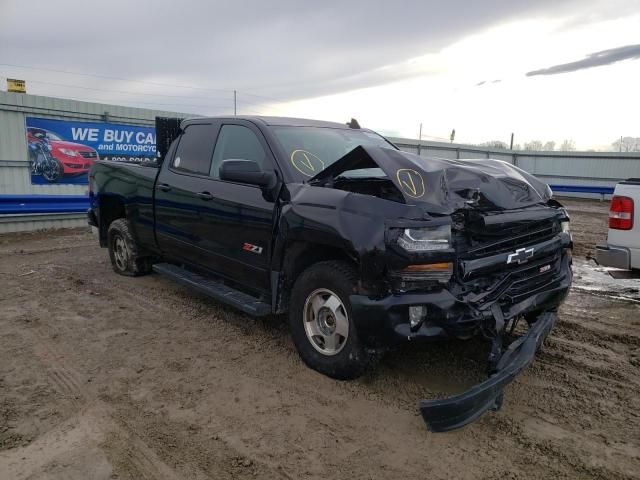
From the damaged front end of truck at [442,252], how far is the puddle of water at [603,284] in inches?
104

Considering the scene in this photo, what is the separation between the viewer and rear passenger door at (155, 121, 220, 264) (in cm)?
477

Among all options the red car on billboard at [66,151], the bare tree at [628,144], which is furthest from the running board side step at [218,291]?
the bare tree at [628,144]

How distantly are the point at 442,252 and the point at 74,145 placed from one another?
1112 cm

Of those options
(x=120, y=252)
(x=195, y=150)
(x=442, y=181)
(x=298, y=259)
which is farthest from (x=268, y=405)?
(x=120, y=252)

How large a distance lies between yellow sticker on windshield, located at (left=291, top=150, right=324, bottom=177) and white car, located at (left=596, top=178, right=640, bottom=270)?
9.86 ft

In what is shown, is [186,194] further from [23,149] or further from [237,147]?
[23,149]

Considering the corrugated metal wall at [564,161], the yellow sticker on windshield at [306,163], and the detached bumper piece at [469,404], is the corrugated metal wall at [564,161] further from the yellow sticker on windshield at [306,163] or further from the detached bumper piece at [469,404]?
the detached bumper piece at [469,404]

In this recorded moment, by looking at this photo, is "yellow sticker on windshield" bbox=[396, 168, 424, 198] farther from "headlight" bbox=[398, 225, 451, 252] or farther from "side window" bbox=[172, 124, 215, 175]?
"side window" bbox=[172, 124, 215, 175]

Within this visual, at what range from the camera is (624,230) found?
16.0ft

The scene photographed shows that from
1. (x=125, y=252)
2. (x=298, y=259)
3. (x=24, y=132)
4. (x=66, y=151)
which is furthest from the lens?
(x=66, y=151)

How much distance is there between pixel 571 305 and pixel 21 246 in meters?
9.25

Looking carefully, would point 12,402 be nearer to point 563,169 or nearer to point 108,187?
point 108,187

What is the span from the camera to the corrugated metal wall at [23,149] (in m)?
10.4

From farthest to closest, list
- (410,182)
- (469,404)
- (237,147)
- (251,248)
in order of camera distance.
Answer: (237,147) < (251,248) < (410,182) < (469,404)
